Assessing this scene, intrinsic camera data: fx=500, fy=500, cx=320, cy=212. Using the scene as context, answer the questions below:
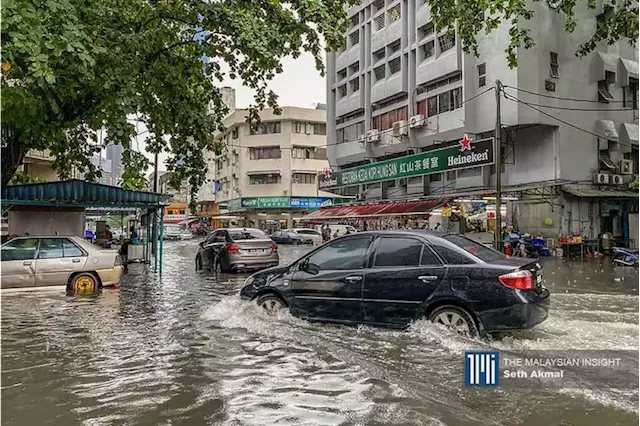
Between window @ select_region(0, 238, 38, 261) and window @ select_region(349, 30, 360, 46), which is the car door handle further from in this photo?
window @ select_region(349, 30, 360, 46)

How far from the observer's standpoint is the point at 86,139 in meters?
11.2

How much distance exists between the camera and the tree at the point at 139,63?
19.1 ft

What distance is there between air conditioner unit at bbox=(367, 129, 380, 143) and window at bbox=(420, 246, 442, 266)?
26609mm

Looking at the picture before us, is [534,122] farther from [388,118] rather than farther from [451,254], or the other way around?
[451,254]

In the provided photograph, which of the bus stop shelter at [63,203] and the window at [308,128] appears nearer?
the bus stop shelter at [63,203]

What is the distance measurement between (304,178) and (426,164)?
96.4 ft

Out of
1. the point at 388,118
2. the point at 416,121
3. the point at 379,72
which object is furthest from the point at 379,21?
the point at 416,121

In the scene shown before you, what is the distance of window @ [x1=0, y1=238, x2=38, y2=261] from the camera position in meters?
10.4

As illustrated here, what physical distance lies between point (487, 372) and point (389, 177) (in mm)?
24293

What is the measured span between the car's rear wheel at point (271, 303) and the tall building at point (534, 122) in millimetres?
16812

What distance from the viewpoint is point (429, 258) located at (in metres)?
6.38

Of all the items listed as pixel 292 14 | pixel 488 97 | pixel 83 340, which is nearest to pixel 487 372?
pixel 83 340

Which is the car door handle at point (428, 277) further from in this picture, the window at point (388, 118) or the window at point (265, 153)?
the window at point (265, 153)

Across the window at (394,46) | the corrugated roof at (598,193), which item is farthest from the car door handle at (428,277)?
the window at (394,46)
